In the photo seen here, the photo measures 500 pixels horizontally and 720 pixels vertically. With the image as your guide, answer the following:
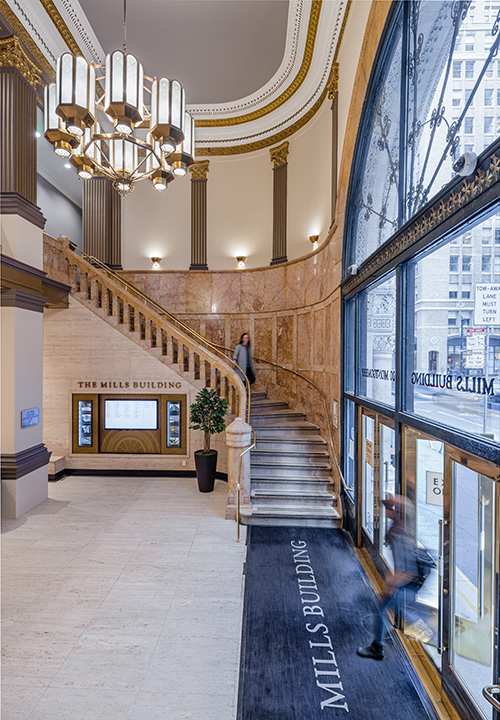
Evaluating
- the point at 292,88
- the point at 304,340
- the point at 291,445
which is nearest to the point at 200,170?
the point at 292,88

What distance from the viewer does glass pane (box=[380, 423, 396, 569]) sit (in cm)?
413

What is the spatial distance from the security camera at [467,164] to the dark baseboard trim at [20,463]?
6.69 m

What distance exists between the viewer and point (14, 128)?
6.11 m

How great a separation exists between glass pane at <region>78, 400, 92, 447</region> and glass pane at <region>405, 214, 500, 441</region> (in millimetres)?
6877

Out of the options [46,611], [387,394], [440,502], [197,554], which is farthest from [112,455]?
[440,502]

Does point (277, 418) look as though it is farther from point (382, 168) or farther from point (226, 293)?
point (382, 168)

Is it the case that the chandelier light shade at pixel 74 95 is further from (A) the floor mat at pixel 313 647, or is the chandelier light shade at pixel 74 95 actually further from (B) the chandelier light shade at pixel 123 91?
(A) the floor mat at pixel 313 647

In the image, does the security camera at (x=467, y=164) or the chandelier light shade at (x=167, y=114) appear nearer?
the security camera at (x=467, y=164)

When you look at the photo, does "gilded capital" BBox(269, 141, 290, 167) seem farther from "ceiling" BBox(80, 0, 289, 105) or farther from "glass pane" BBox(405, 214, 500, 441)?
"glass pane" BBox(405, 214, 500, 441)

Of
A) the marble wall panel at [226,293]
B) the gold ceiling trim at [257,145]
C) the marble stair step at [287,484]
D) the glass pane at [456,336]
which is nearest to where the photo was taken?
the glass pane at [456,336]

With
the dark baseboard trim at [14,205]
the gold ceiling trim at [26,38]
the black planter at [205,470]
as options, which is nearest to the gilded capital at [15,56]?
the gold ceiling trim at [26,38]

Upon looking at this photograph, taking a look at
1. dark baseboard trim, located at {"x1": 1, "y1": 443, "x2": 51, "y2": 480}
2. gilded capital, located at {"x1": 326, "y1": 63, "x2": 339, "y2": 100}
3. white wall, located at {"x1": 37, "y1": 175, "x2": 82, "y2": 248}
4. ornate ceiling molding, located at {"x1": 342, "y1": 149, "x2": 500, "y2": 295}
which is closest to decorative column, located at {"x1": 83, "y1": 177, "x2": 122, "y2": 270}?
white wall, located at {"x1": 37, "y1": 175, "x2": 82, "y2": 248}

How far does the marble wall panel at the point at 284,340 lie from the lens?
9383mm

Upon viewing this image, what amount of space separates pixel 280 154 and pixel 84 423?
7997 millimetres
